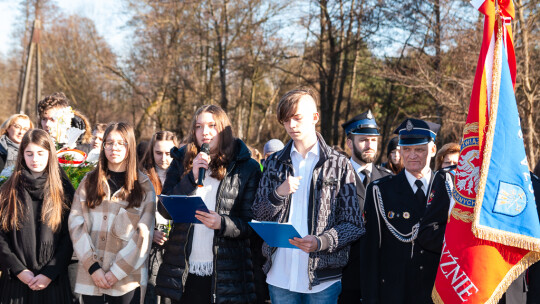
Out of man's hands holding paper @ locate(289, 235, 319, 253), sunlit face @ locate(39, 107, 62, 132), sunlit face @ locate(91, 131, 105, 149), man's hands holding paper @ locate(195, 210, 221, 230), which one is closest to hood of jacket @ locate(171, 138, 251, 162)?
man's hands holding paper @ locate(195, 210, 221, 230)

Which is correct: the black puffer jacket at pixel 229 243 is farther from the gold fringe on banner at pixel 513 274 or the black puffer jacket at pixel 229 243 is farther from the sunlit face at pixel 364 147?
the sunlit face at pixel 364 147

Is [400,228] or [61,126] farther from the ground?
[61,126]

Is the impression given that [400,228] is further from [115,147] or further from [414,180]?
[115,147]

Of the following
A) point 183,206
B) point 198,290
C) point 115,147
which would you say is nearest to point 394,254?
point 198,290

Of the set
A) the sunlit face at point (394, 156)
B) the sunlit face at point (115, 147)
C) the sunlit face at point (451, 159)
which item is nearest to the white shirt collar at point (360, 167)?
the sunlit face at point (451, 159)

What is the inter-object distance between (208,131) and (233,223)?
2.30ft

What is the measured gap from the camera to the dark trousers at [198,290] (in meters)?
3.71

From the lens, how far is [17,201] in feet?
14.0

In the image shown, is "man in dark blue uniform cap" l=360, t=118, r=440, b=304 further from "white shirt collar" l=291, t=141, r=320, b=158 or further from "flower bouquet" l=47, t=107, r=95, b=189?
"flower bouquet" l=47, t=107, r=95, b=189

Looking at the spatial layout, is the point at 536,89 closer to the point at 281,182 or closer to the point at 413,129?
the point at 413,129

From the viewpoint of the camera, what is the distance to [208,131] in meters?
3.86

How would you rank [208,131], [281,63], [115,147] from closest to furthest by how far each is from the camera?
[208,131]
[115,147]
[281,63]

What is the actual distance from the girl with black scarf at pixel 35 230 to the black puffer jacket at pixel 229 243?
1065 mm

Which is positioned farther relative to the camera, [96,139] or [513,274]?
[96,139]
